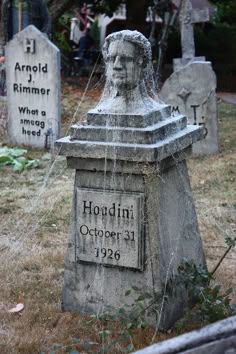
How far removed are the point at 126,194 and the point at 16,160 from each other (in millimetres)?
4702

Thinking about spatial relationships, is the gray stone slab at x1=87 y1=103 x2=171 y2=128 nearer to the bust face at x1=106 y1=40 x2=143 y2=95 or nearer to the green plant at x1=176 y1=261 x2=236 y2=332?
the bust face at x1=106 y1=40 x2=143 y2=95

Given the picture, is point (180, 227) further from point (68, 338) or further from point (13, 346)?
point (13, 346)

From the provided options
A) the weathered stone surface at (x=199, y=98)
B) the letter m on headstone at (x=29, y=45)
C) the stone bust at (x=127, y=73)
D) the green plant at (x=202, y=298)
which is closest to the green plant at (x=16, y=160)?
the letter m on headstone at (x=29, y=45)

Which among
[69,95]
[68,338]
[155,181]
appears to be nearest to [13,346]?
[68,338]

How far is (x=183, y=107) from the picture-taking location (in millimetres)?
9047

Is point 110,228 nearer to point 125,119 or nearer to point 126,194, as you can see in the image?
point 126,194

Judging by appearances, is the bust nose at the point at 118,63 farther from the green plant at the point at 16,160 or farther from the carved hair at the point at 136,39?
the green plant at the point at 16,160

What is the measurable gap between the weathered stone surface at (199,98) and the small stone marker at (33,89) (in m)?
1.58

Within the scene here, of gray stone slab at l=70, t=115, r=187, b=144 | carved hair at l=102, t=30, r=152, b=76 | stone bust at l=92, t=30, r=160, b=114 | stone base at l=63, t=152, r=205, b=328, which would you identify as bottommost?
stone base at l=63, t=152, r=205, b=328

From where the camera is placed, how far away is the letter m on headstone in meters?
8.94

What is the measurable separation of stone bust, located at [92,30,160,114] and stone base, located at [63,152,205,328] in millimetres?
338

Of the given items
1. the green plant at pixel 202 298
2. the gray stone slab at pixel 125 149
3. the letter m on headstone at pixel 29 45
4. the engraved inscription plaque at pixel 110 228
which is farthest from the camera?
the letter m on headstone at pixel 29 45

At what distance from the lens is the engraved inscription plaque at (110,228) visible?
381 centimetres

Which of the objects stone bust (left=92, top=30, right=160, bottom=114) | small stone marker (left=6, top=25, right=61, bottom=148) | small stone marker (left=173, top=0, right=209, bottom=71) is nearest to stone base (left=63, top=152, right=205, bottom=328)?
stone bust (left=92, top=30, right=160, bottom=114)
